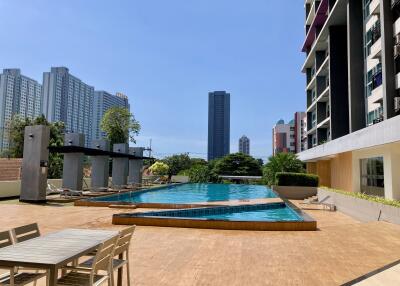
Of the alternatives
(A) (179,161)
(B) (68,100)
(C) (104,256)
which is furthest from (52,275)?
(B) (68,100)

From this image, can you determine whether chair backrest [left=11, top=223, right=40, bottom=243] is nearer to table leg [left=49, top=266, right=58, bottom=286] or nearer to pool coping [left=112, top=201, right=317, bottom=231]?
table leg [left=49, top=266, right=58, bottom=286]

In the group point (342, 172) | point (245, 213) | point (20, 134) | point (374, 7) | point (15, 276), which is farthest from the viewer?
point (20, 134)

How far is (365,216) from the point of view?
1425 cm

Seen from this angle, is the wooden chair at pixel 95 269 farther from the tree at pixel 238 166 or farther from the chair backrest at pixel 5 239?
the tree at pixel 238 166

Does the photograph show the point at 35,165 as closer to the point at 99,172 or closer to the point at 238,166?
the point at 99,172

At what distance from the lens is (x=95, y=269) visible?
12.0 feet

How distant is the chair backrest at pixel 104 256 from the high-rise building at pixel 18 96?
215 ft

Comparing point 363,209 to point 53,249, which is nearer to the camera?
point 53,249

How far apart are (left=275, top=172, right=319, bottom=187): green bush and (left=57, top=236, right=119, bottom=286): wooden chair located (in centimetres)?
2362

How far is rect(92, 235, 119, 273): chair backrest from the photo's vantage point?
3.66 meters

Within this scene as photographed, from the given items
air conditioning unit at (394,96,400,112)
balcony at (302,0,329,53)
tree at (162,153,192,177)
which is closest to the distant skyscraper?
tree at (162,153,192,177)

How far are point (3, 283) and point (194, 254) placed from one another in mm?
3932

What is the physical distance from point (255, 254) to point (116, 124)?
4057 centimetres

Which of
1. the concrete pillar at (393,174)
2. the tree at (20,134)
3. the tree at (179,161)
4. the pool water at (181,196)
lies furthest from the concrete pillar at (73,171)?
the tree at (179,161)
